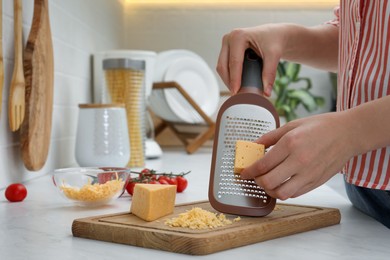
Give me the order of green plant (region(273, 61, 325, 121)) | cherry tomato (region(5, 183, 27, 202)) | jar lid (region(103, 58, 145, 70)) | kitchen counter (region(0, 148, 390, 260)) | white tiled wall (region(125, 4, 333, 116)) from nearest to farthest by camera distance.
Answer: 1. kitchen counter (region(0, 148, 390, 260))
2. cherry tomato (region(5, 183, 27, 202))
3. jar lid (region(103, 58, 145, 70))
4. green plant (region(273, 61, 325, 121))
5. white tiled wall (region(125, 4, 333, 116))

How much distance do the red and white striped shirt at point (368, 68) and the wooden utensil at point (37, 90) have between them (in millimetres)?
636

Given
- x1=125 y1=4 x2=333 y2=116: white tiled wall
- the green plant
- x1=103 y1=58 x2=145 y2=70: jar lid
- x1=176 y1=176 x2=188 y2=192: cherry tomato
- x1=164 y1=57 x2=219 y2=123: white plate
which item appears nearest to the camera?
x1=176 y1=176 x2=188 y2=192: cherry tomato

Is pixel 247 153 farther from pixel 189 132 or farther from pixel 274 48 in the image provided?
pixel 189 132

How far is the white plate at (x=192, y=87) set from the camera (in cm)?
229

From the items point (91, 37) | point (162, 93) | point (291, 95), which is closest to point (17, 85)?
point (91, 37)

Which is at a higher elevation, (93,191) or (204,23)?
(204,23)

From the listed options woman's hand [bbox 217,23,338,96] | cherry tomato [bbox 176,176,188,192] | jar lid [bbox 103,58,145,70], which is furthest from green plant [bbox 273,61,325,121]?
cherry tomato [bbox 176,176,188,192]

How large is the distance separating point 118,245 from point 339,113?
32 cm

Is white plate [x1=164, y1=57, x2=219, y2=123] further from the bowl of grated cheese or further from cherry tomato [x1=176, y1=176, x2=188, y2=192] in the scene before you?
the bowl of grated cheese

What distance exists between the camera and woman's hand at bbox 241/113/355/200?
73cm

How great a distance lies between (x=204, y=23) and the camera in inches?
105

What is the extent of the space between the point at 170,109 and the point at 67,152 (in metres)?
0.63

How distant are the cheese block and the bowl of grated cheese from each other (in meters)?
0.28

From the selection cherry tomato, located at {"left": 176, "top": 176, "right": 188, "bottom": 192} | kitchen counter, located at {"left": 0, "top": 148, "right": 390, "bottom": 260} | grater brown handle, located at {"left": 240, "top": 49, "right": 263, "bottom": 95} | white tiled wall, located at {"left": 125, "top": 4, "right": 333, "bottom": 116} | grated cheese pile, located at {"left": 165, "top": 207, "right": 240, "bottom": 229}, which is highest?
white tiled wall, located at {"left": 125, "top": 4, "right": 333, "bottom": 116}
